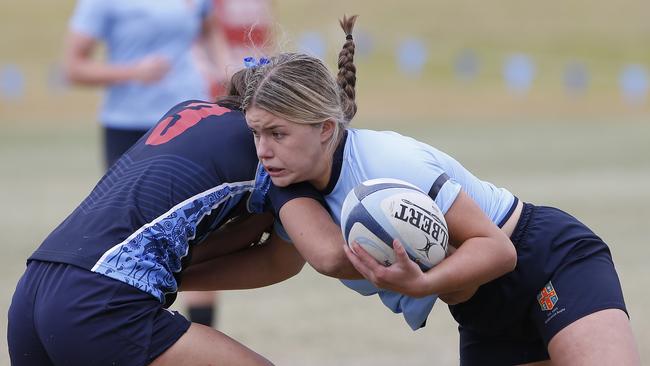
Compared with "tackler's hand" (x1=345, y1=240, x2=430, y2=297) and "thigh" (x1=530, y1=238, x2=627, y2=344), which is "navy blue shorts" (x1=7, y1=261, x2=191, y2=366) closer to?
"tackler's hand" (x1=345, y1=240, x2=430, y2=297)

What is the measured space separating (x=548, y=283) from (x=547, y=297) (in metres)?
0.06

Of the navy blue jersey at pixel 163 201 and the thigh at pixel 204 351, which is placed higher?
the navy blue jersey at pixel 163 201

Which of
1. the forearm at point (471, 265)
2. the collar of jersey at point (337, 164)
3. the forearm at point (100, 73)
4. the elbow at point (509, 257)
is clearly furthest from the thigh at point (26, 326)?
the forearm at point (100, 73)

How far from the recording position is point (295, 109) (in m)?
3.78

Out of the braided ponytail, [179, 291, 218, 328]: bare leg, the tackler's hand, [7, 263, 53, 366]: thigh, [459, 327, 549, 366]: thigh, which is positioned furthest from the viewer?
[179, 291, 218, 328]: bare leg

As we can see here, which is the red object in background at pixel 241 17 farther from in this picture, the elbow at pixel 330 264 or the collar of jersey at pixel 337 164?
the elbow at pixel 330 264

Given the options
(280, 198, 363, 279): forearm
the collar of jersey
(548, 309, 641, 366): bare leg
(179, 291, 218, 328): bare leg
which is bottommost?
(179, 291, 218, 328): bare leg

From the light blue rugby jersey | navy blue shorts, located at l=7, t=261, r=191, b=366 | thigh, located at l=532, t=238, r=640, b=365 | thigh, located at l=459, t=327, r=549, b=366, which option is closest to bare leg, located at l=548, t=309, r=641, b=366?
thigh, located at l=532, t=238, r=640, b=365

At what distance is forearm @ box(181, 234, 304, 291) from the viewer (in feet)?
14.6

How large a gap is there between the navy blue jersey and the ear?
0.84 ft

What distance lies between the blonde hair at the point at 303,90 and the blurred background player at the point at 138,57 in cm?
318

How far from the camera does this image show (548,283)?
13.6 feet

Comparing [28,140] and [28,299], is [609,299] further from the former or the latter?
[28,140]

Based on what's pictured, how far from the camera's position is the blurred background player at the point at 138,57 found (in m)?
7.09
